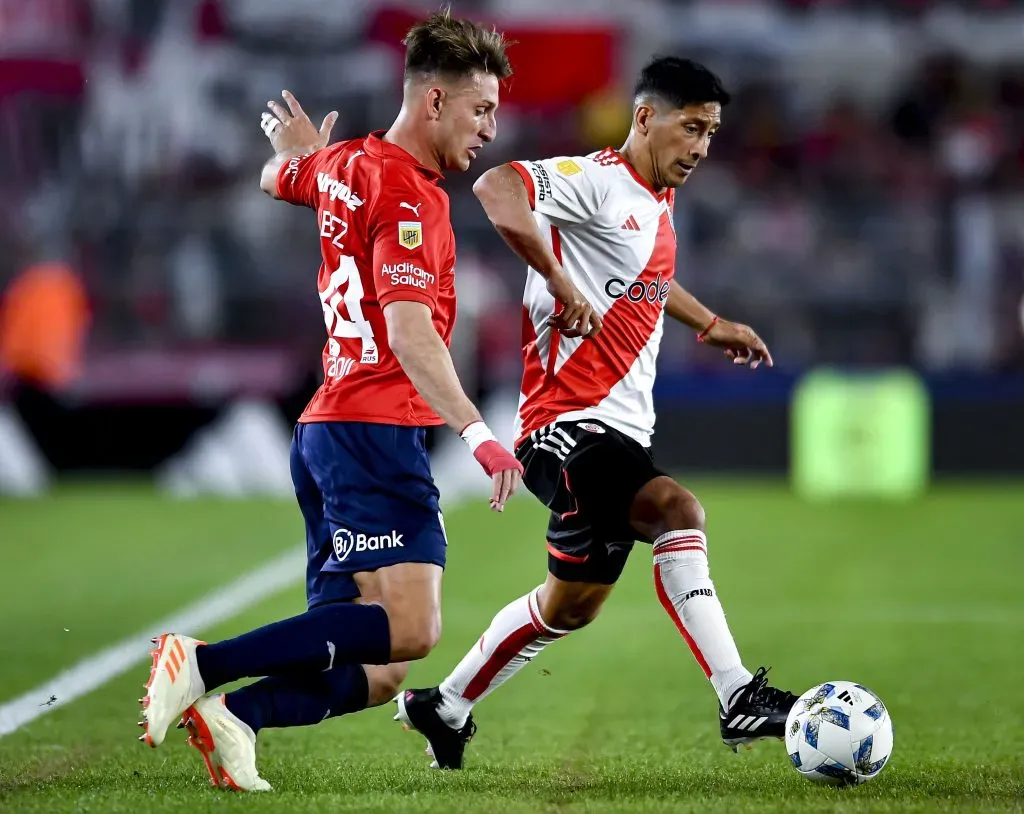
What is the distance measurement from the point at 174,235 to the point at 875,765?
12.7 m

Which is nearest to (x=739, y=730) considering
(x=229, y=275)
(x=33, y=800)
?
(x=33, y=800)

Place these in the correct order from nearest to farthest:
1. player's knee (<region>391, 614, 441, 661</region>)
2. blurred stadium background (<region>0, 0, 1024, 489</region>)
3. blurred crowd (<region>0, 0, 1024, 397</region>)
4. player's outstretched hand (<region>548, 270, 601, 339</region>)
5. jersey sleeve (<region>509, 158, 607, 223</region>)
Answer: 1. player's knee (<region>391, 614, 441, 661</region>)
2. player's outstretched hand (<region>548, 270, 601, 339</region>)
3. jersey sleeve (<region>509, 158, 607, 223</region>)
4. blurred stadium background (<region>0, 0, 1024, 489</region>)
5. blurred crowd (<region>0, 0, 1024, 397</region>)

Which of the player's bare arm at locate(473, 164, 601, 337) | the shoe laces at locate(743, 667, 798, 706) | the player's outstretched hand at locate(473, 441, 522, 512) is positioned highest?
the player's bare arm at locate(473, 164, 601, 337)

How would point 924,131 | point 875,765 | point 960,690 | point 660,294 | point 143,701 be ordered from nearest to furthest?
point 143,701 → point 875,765 → point 660,294 → point 960,690 → point 924,131

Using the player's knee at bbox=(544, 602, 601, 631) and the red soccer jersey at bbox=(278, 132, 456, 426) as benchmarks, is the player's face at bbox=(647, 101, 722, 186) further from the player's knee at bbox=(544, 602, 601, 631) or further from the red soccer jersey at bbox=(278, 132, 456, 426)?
the player's knee at bbox=(544, 602, 601, 631)

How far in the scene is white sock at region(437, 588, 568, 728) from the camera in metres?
5.34

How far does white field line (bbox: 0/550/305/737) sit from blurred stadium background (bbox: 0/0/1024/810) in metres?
0.67

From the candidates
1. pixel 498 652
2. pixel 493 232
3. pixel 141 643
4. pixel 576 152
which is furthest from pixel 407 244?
pixel 576 152

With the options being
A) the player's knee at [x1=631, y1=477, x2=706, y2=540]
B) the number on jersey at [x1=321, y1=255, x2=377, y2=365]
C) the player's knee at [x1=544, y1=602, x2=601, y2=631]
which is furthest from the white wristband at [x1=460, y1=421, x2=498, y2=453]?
the player's knee at [x1=544, y1=602, x2=601, y2=631]

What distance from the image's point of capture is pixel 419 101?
4.85 meters

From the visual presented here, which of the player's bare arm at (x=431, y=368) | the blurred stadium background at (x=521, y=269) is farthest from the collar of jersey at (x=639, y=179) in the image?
the blurred stadium background at (x=521, y=269)

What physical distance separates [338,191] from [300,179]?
41cm

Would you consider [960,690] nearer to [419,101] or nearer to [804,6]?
[419,101]

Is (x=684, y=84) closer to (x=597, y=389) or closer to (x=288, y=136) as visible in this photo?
(x=597, y=389)
